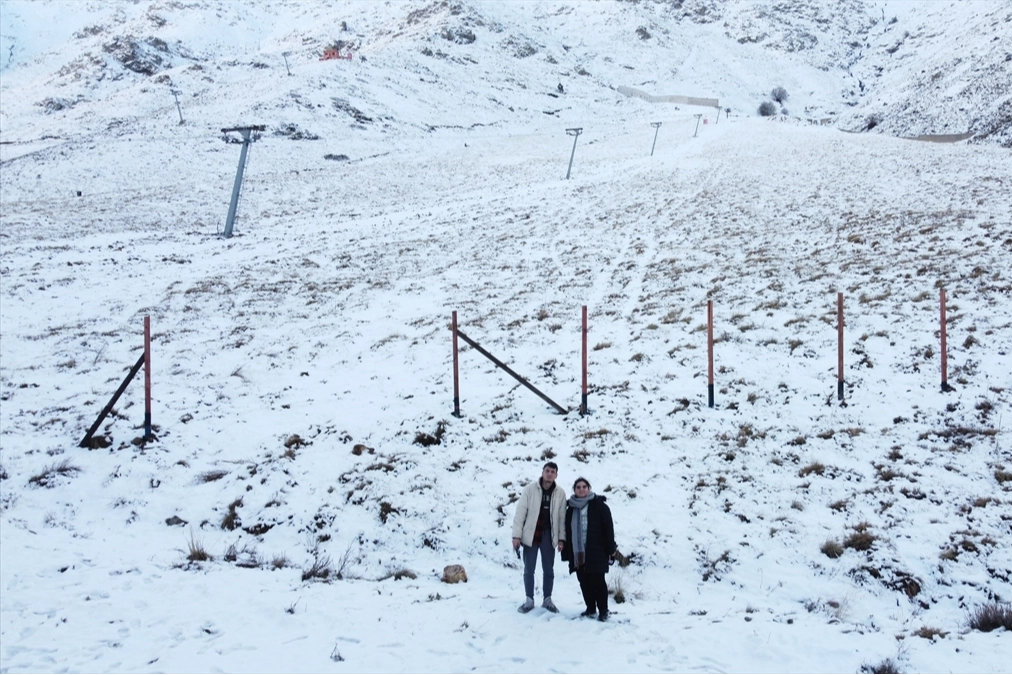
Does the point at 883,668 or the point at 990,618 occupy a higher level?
the point at 990,618

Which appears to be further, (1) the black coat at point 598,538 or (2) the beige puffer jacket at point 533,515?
(2) the beige puffer jacket at point 533,515

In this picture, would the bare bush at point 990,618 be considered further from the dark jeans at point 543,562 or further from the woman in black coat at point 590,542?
the dark jeans at point 543,562

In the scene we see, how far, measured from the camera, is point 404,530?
9000 millimetres

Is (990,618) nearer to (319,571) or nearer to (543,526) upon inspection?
(543,526)

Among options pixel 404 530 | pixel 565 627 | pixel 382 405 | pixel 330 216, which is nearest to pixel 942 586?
pixel 565 627

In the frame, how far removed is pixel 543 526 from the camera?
706 cm

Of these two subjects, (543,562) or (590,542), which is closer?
(590,542)

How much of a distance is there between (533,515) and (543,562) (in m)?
0.59

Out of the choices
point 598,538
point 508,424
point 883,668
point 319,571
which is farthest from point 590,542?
point 508,424

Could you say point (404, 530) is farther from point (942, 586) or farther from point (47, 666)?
point (942, 586)

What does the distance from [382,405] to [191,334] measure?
23.9ft

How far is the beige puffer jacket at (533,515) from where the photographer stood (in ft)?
22.8

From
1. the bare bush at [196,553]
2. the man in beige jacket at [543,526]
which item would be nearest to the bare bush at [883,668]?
the man in beige jacket at [543,526]

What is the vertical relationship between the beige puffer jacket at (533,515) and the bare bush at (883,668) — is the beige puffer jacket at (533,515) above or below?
above
